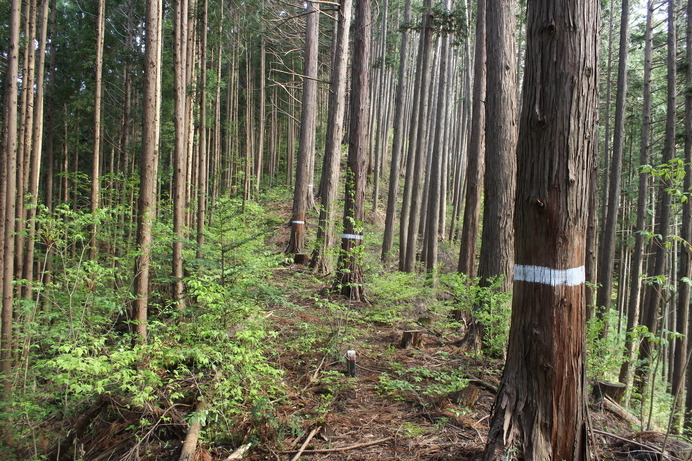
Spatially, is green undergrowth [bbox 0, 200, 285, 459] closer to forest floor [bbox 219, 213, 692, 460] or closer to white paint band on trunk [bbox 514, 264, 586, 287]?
forest floor [bbox 219, 213, 692, 460]

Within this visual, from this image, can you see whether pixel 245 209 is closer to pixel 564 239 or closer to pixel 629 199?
pixel 564 239

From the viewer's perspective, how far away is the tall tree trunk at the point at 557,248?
2459 mm

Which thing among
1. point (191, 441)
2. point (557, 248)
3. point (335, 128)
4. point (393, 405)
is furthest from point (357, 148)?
point (191, 441)

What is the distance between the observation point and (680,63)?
40.2 feet

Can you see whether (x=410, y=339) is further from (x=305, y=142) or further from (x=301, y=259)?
(x=305, y=142)

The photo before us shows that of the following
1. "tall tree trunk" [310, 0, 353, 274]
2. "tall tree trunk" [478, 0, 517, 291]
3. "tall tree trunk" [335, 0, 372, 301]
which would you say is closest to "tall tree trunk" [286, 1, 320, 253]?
"tall tree trunk" [310, 0, 353, 274]

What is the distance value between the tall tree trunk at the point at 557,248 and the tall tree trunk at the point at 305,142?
8614 mm

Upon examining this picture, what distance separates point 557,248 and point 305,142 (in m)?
10.1

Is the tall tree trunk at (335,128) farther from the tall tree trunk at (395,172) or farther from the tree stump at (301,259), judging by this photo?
the tall tree trunk at (395,172)

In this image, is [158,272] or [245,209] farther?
[245,209]

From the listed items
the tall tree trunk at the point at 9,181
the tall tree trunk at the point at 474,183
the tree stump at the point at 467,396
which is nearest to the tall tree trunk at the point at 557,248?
the tree stump at the point at 467,396

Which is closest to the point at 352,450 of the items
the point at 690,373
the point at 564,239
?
the point at 564,239

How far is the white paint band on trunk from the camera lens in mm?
2471

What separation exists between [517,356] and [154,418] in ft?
9.97
